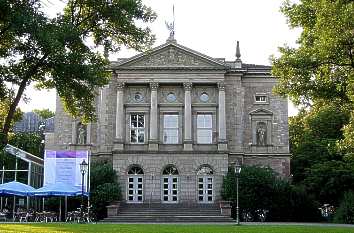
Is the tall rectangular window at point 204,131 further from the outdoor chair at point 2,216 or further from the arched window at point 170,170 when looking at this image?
the outdoor chair at point 2,216

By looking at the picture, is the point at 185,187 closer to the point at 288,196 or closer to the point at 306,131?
the point at 288,196

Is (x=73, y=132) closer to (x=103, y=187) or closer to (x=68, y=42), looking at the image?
(x=103, y=187)

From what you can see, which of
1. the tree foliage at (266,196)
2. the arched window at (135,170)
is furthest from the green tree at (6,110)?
the tree foliage at (266,196)

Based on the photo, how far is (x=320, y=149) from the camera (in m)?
50.3

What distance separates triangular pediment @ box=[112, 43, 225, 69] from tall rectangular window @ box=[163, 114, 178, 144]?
4.31 metres

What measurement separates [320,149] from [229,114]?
9.10 metres

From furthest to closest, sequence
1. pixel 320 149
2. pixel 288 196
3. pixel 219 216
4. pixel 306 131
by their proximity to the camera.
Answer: pixel 306 131 < pixel 320 149 < pixel 288 196 < pixel 219 216

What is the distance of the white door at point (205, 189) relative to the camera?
45756 millimetres

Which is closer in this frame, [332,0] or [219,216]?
[332,0]

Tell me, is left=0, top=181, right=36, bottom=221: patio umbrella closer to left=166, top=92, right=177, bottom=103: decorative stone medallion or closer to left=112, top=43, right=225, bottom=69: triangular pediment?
left=112, top=43, right=225, bottom=69: triangular pediment

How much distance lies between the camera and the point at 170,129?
47.3 metres

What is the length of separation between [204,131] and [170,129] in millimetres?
2788

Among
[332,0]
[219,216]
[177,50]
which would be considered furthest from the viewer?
[177,50]

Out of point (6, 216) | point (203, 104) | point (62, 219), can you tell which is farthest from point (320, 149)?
point (6, 216)
